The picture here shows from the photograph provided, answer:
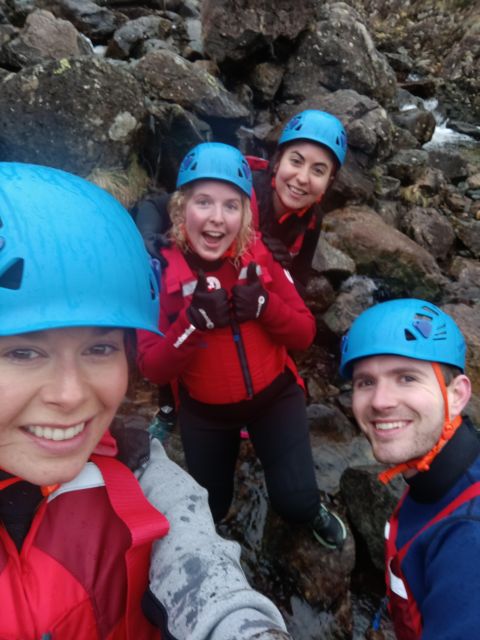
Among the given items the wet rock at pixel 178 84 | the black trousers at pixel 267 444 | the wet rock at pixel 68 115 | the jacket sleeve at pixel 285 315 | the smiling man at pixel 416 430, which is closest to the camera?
the smiling man at pixel 416 430

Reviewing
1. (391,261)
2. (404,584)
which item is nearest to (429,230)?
(391,261)

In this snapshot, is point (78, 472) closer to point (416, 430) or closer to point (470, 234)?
point (416, 430)

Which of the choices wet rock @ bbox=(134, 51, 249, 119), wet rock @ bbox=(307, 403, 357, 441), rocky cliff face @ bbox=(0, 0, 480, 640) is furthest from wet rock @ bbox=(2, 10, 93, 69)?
wet rock @ bbox=(307, 403, 357, 441)

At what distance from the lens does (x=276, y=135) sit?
10406mm

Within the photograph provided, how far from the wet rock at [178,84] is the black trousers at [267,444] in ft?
24.7

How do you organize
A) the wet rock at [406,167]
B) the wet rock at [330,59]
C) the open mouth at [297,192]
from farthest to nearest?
the wet rock at [330,59], the wet rock at [406,167], the open mouth at [297,192]

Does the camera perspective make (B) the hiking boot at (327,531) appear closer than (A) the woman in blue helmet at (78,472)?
No

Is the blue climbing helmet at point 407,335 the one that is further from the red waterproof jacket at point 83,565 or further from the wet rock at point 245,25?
the wet rock at point 245,25

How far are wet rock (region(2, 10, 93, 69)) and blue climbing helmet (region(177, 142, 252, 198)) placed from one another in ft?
27.6

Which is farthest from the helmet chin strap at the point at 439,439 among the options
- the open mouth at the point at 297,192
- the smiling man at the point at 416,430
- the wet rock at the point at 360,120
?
the wet rock at the point at 360,120

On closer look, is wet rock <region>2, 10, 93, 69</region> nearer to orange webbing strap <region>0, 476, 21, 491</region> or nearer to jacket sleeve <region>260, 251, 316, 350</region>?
jacket sleeve <region>260, 251, 316, 350</region>

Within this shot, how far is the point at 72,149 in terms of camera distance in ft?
22.4

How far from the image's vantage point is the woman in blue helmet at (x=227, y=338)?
3051 millimetres

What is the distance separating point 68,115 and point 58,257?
6.17 metres
